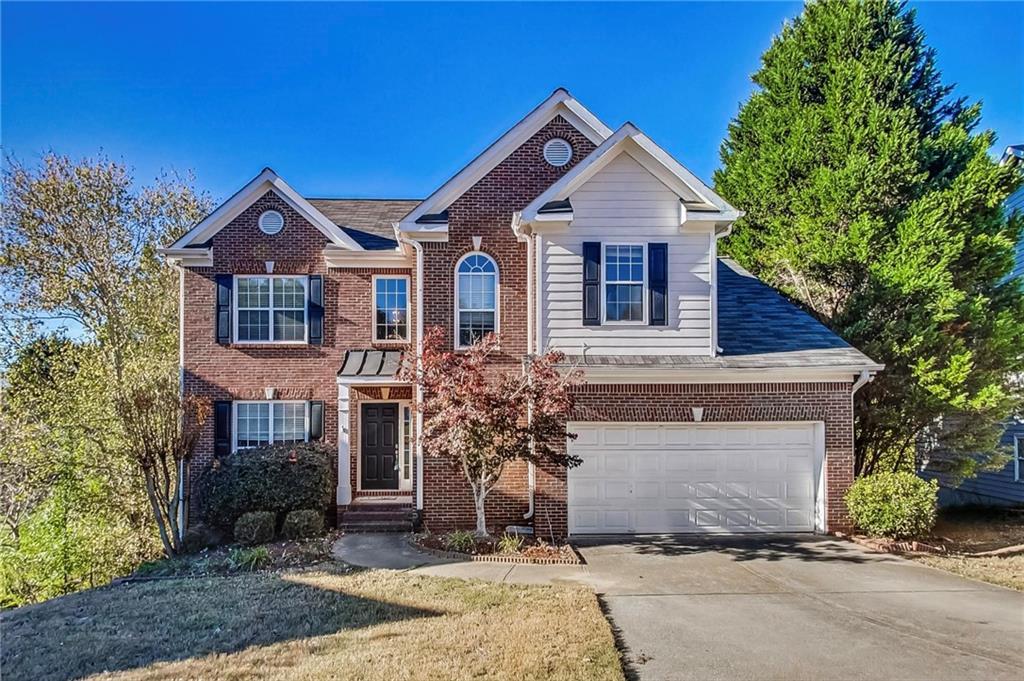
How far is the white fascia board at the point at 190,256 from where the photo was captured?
13.7m

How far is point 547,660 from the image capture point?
18.8 feet

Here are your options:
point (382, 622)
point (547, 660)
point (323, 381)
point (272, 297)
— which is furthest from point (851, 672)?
point (272, 297)

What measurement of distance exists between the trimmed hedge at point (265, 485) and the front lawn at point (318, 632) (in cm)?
313

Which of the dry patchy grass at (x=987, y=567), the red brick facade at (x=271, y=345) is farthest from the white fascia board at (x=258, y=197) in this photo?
the dry patchy grass at (x=987, y=567)

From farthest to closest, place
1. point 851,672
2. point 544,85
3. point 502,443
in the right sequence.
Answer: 1. point 544,85
2. point 502,443
3. point 851,672

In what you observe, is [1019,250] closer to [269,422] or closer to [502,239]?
[502,239]

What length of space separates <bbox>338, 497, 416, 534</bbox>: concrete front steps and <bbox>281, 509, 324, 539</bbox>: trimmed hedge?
0.64 meters

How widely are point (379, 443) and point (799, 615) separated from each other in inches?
362

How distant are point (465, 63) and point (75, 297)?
14.4m

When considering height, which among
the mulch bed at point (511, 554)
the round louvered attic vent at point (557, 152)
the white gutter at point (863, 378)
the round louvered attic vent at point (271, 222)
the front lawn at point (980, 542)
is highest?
the round louvered attic vent at point (557, 152)

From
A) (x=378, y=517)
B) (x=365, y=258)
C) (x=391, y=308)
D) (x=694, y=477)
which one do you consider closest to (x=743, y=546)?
(x=694, y=477)

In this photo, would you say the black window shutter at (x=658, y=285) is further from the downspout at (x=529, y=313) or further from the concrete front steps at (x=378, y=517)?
the concrete front steps at (x=378, y=517)

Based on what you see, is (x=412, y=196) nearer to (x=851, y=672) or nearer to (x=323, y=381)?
(x=323, y=381)

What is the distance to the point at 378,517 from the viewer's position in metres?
12.4
